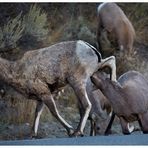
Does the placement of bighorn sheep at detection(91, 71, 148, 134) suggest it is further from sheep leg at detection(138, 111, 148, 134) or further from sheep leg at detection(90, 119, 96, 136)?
sheep leg at detection(90, 119, 96, 136)

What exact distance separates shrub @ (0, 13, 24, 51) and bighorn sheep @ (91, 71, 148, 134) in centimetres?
123

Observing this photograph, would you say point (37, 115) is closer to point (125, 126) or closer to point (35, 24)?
point (125, 126)

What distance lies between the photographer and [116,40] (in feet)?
24.7

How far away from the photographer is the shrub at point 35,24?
7.15 meters

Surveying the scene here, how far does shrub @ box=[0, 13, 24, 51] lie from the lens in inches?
277

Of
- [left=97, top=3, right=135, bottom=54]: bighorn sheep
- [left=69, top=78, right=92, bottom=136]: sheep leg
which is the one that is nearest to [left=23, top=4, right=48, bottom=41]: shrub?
[left=97, top=3, right=135, bottom=54]: bighorn sheep

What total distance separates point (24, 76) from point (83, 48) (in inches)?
26.2

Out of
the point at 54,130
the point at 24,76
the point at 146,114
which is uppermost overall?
the point at 24,76

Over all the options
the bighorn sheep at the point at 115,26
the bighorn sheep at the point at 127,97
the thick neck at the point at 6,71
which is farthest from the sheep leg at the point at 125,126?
the bighorn sheep at the point at 115,26

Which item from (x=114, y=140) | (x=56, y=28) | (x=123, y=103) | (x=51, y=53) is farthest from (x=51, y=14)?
(x=114, y=140)

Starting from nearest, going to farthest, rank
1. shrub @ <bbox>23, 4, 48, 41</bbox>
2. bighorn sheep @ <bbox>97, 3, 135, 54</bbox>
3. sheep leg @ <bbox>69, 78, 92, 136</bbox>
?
1. sheep leg @ <bbox>69, 78, 92, 136</bbox>
2. shrub @ <bbox>23, 4, 48, 41</bbox>
3. bighorn sheep @ <bbox>97, 3, 135, 54</bbox>

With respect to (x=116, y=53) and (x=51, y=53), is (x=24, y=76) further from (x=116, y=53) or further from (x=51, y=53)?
(x=116, y=53)

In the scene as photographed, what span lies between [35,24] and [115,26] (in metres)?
1.05

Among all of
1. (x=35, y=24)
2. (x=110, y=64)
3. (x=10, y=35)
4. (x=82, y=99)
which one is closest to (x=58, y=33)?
(x=35, y=24)
